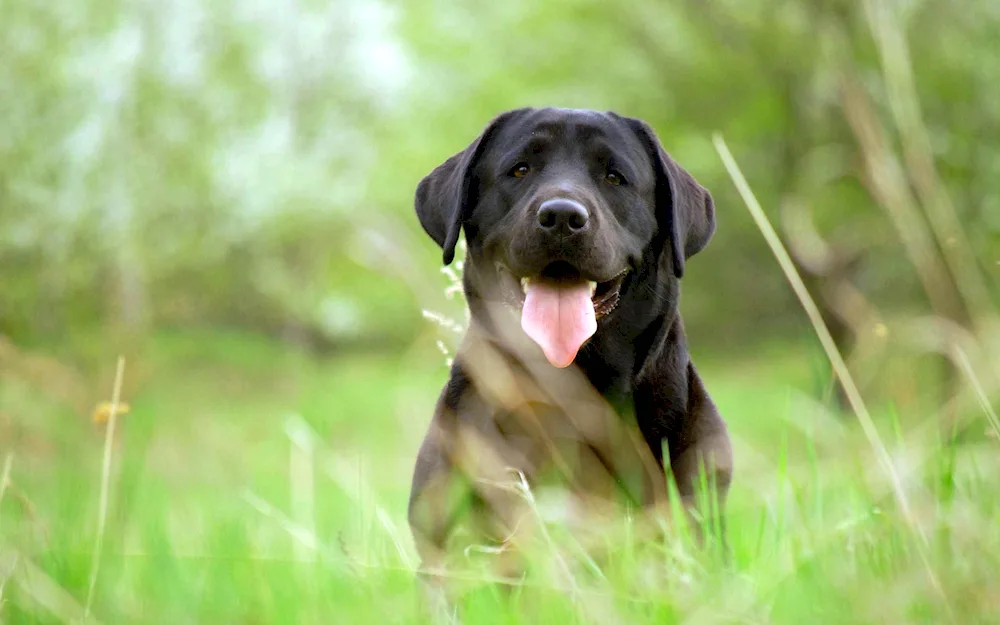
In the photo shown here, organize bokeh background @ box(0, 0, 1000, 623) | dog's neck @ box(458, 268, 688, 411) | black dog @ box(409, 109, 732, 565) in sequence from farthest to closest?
1. dog's neck @ box(458, 268, 688, 411)
2. black dog @ box(409, 109, 732, 565)
3. bokeh background @ box(0, 0, 1000, 623)

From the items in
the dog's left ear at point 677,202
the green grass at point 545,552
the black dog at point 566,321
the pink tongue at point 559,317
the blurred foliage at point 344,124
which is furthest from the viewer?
the blurred foliage at point 344,124

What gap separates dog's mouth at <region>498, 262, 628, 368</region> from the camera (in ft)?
11.3

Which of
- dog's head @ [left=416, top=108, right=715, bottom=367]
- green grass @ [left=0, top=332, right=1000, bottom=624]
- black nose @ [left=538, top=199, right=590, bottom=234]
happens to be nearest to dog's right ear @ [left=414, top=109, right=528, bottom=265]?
dog's head @ [left=416, top=108, right=715, bottom=367]

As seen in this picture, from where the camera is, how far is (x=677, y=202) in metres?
3.79

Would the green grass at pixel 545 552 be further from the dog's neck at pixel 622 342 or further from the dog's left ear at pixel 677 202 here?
the dog's left ear at pixel 677 202

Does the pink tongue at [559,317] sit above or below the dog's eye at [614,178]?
below

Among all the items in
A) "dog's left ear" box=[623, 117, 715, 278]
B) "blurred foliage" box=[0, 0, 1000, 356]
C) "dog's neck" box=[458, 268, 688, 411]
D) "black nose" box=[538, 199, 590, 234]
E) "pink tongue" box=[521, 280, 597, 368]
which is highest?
"black nose" box=[538, 199, 590, 234]

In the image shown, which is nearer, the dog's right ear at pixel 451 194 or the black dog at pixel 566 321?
the black dog at pixel 566 321

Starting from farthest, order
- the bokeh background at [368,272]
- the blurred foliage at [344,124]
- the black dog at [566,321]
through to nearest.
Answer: the blurred foliage at [344,124] → the black dog at [566,321] → the bokeh background at [368,272]

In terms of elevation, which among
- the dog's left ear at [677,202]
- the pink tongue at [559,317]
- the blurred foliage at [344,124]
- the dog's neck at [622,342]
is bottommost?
the blurred foliage at [344,124]

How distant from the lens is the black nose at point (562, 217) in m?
3.47

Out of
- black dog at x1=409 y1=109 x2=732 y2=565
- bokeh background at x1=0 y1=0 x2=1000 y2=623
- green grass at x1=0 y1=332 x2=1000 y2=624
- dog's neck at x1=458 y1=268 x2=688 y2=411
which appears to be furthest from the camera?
dog's neck at x1=458 y1=268 x2=688 y2=411

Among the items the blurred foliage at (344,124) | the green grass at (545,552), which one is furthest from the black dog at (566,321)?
the blurred foliage at (344,124)

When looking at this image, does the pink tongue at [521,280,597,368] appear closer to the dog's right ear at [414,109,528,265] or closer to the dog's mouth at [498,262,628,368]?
the dog's mouth at [498,262,628,368]
